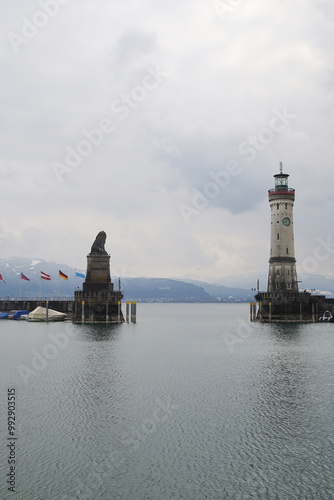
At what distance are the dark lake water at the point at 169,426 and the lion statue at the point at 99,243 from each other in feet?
133

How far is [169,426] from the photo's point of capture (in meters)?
28.4

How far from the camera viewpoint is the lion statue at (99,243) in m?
94.6

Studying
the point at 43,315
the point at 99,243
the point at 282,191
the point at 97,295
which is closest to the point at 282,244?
the point at 282,191

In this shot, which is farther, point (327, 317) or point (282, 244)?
point (327, 317)

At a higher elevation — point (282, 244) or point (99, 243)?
point (282, 244)

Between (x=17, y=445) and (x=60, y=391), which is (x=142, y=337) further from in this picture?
(x=17, y=445)

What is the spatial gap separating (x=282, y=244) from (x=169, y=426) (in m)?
71.3

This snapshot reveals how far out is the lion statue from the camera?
94562mm

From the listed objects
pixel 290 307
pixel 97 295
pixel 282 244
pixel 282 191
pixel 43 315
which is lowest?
pixel 43 315

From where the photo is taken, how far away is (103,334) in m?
77.3

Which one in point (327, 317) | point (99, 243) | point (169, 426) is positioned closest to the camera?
point (169, 426)

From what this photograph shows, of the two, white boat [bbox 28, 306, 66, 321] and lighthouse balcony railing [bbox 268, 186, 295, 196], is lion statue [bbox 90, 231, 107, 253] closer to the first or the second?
white boat [bbox 28, 306, 66, 321]

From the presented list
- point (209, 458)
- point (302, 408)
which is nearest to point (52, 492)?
point (209, 458)

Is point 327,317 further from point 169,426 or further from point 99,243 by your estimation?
point 169,426
